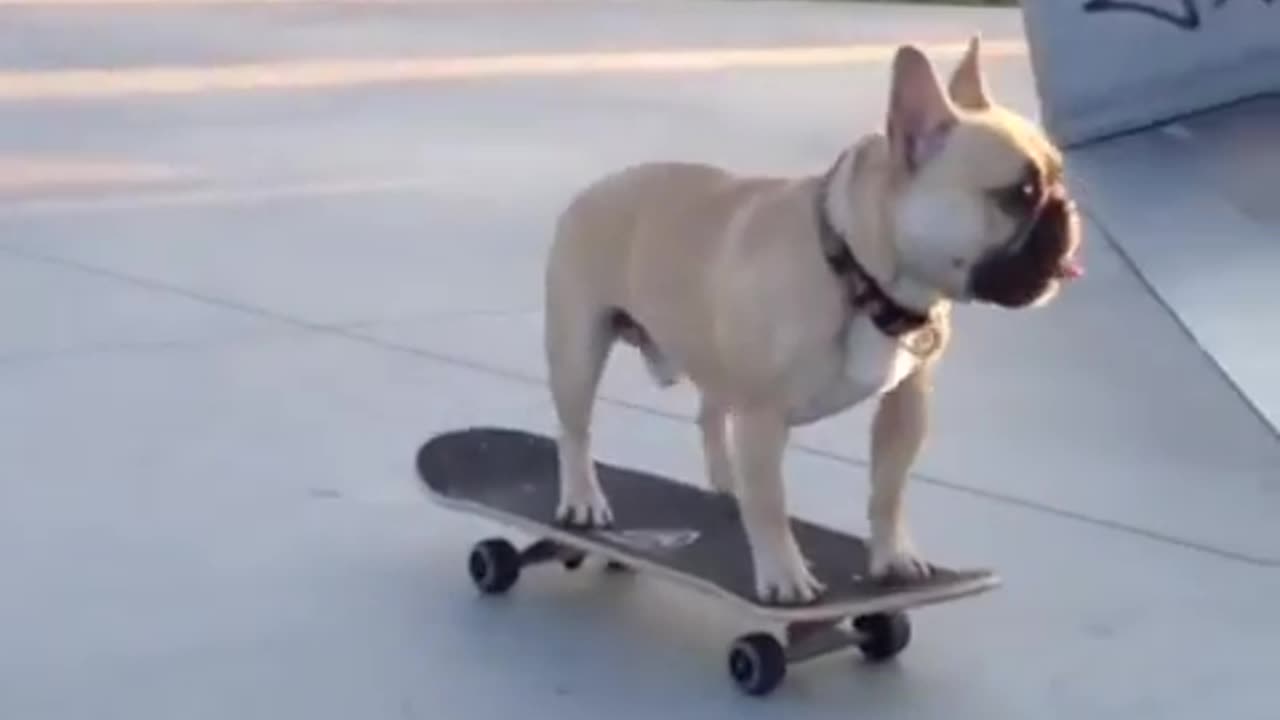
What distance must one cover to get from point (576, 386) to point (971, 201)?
0.83 meters

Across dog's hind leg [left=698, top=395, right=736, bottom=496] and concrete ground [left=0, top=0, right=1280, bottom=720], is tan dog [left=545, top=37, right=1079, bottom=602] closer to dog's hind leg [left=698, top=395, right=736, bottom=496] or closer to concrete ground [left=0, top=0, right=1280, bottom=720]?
dog's hind leg [left=698, top=395, right=736, bottom=496]

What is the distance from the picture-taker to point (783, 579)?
3.63m

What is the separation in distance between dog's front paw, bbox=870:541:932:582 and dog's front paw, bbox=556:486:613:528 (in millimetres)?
447

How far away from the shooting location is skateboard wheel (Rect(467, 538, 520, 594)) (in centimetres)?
409

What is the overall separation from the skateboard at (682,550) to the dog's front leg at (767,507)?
0.03 metres

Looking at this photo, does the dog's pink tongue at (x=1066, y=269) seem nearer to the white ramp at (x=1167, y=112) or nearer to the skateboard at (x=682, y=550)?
the skateboard at (x=682, y=550)

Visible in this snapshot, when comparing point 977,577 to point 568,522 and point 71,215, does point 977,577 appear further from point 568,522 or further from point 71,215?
point 71,215

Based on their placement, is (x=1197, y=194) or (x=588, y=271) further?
(x=1197, y=194)

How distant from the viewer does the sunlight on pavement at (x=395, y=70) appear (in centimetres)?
983

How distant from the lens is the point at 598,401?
5.35 m

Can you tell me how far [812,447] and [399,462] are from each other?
762 millimetres

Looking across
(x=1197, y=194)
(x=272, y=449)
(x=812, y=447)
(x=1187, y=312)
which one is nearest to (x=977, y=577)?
(x=812, y=447)

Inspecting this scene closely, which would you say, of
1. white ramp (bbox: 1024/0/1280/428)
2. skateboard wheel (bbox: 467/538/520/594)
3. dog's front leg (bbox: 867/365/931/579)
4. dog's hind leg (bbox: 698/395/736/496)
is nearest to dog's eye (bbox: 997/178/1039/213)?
dog's front leg (bbox: 867/365/931/579)

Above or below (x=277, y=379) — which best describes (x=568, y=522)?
above
